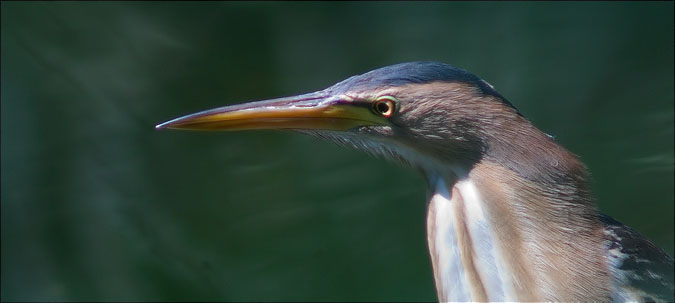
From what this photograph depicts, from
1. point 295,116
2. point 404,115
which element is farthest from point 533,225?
point 295,116

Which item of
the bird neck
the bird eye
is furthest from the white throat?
the bird eye

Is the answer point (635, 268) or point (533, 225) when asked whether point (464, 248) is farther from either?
point (635, 268)

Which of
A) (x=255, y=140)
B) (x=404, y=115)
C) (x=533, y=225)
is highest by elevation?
(x=404, y=115)

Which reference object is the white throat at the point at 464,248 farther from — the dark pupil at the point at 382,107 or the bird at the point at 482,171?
the dark pupil at the point at 382,107

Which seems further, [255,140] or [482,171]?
[255,140]

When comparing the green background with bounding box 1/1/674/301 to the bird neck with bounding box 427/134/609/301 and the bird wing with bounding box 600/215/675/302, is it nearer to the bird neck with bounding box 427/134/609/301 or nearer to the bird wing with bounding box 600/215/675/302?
the bird wing with bounding box 600/215/675/302

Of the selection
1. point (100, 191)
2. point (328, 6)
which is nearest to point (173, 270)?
point (100, 191)

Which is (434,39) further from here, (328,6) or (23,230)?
(23,230)

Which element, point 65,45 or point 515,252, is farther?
point 65,45

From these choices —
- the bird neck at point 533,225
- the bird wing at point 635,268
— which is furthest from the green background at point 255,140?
the bird neck at point 533,225
